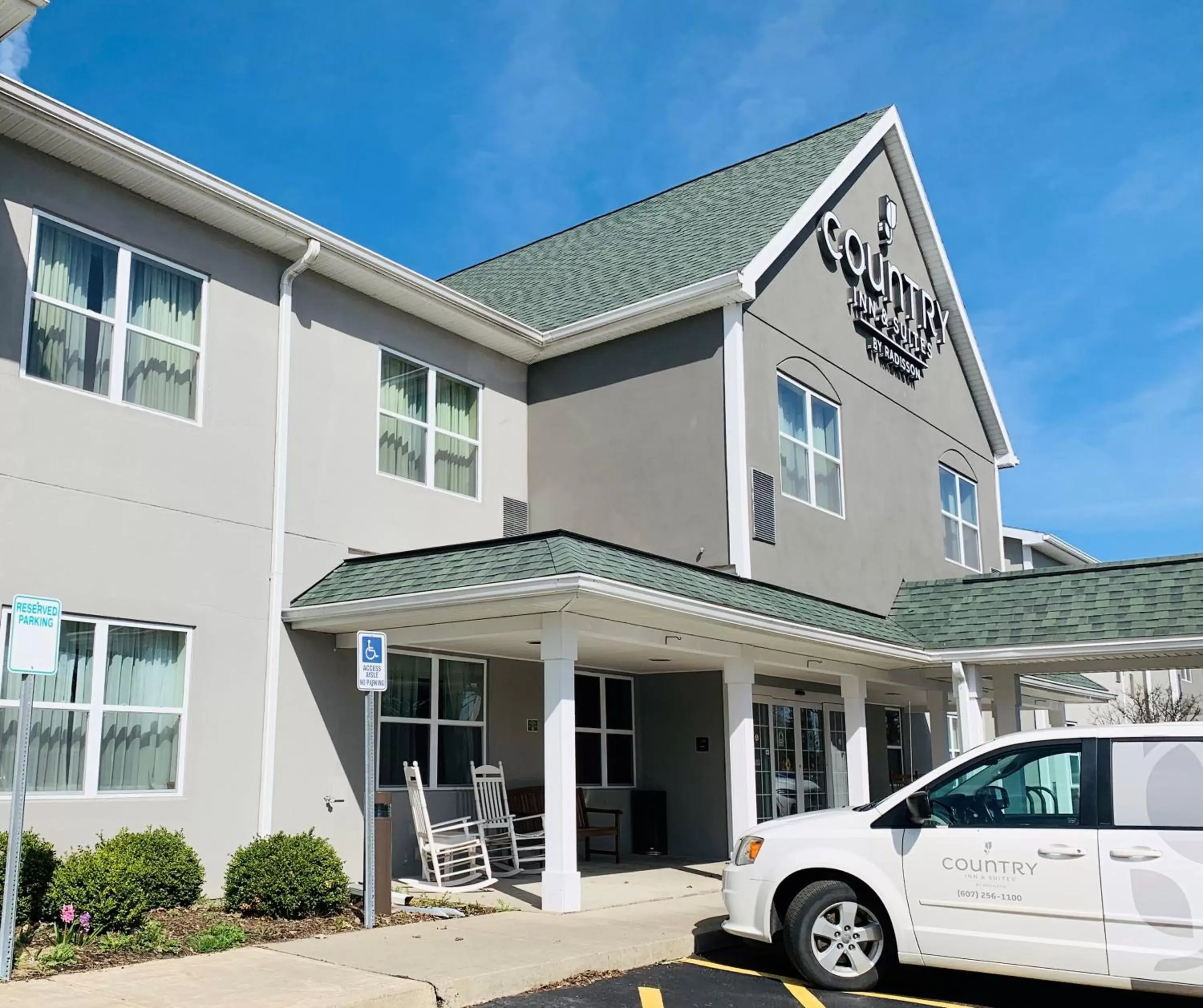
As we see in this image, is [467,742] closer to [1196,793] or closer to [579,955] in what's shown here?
[579,955]

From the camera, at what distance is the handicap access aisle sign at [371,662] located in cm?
910

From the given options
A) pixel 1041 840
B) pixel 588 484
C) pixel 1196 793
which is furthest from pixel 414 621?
pixel 1196 793

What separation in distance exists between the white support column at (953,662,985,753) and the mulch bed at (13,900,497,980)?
710 centimetres

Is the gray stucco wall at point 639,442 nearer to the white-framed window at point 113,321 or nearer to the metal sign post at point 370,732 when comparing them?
the white-framed window at point 113,321

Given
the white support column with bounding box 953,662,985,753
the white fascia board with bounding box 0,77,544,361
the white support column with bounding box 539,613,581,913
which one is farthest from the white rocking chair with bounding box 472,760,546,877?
the white support column with bounding box 953,662,985,753

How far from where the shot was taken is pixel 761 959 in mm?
9125

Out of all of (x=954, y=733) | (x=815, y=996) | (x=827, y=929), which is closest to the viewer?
(x=815, y=996)

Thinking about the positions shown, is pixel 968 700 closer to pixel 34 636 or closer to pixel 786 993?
pixel 786 993

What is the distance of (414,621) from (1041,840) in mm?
6370

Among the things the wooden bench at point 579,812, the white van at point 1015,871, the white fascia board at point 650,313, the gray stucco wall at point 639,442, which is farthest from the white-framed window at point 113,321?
the white van at point 1015,871

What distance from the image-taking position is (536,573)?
10.3 metres

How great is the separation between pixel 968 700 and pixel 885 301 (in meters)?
6.35

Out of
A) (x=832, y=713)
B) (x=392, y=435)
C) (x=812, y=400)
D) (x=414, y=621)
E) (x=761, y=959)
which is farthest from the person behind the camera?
(x=832, y=713)

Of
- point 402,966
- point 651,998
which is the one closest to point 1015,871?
point 651,998
